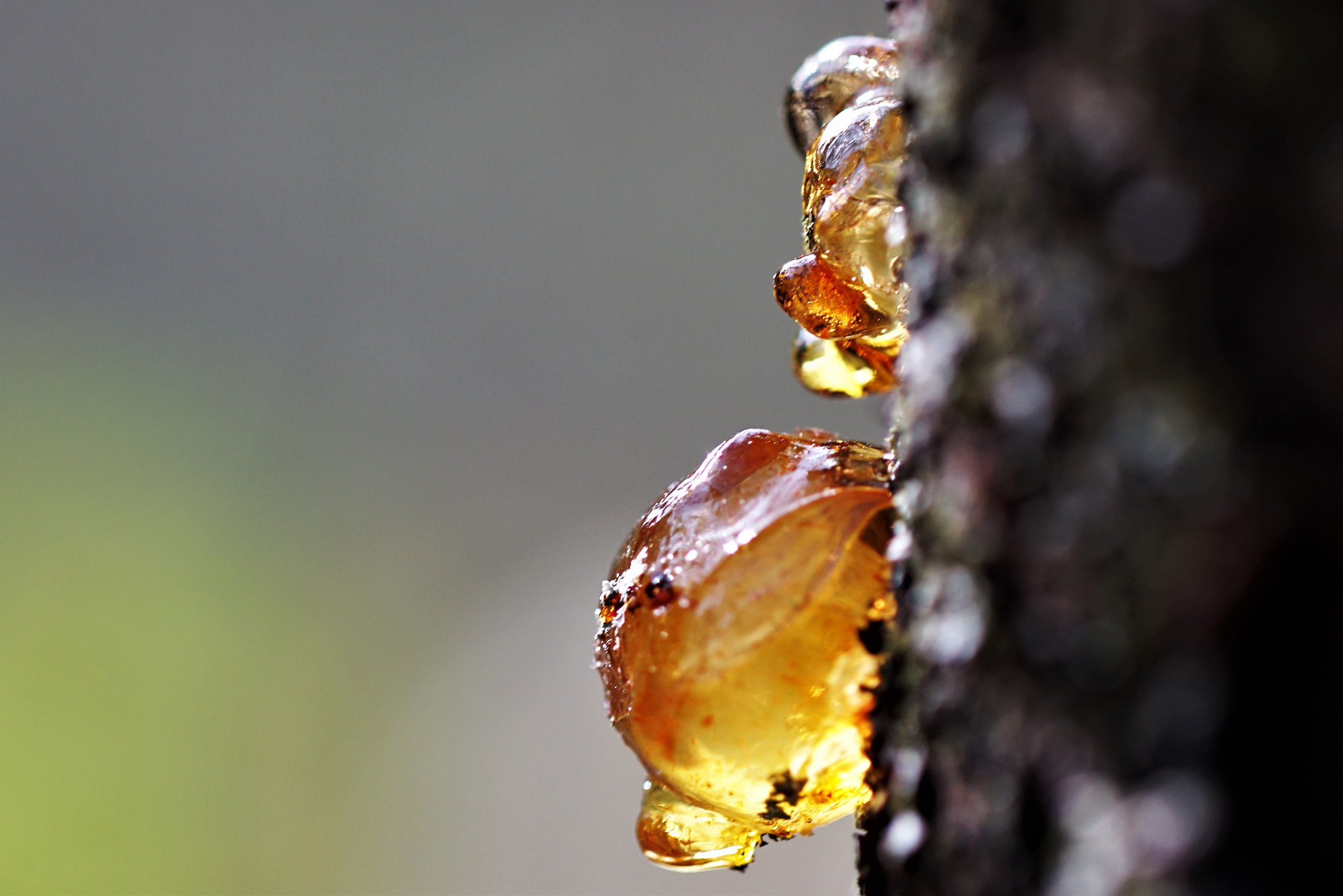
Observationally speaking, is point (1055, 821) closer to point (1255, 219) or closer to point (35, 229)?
point (1255, 219)

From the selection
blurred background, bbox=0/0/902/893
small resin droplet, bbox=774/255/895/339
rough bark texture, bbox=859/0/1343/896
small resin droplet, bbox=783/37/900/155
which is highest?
blurred background, bbox=0/0/902/893

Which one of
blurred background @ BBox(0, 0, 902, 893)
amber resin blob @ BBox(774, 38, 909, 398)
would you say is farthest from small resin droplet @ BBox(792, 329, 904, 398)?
blurred background @ BBox(0, 0, 902, 893)

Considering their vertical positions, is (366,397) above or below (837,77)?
above

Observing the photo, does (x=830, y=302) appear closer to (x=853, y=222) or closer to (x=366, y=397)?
(x=853, y=222)

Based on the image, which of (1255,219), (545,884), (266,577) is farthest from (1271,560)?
(266,577)

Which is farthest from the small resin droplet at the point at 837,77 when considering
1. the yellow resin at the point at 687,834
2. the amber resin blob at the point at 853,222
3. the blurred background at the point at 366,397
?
the blurred background at the point at 366,397

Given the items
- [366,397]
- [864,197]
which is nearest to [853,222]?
[864,197]

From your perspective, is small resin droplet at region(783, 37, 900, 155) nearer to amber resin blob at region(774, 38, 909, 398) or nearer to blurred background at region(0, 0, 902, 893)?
amber resin blob at region(774, 38, 909, 398)
